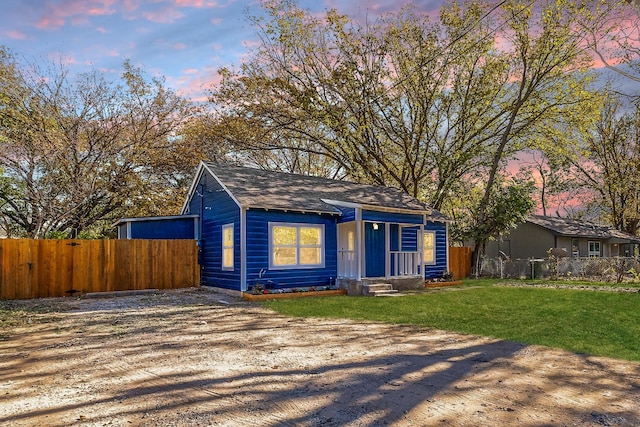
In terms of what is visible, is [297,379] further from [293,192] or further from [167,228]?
[167,228]

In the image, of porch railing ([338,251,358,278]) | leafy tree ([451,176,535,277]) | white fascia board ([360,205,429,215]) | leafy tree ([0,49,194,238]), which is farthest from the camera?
leafy tree ([451,176,535,277])

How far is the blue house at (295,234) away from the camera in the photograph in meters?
14.3

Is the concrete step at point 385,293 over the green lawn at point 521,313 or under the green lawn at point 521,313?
under

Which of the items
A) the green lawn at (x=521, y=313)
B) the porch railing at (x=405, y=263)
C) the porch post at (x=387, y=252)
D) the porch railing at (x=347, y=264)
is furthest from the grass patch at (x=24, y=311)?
the porch railing at (x=405, y=263)

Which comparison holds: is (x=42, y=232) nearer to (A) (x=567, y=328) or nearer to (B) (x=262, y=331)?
(B) (x=262, y=331)

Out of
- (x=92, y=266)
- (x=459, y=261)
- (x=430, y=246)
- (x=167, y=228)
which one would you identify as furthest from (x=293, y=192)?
(x=459, y=261)

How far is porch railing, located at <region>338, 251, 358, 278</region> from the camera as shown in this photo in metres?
15.5

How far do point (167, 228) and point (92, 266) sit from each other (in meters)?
3.90

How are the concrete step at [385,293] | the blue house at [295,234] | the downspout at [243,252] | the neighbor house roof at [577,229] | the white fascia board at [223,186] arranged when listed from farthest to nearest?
the neighbor house roof at [577,229]
the concrete step at [385,293]
the blue house at [295,234]
the white fascia board at [223,186]
the downspout at [243,252]

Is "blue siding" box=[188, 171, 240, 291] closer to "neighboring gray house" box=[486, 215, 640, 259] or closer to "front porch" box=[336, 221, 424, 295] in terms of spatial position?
"front porch" box=[336, 221, 424, 295]

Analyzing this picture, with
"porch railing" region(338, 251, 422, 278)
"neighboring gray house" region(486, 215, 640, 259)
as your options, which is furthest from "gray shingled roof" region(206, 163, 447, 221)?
"neighboring gray house" region(486, 215, 640, 259)

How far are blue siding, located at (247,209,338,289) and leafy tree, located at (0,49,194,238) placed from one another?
1060 centimetres

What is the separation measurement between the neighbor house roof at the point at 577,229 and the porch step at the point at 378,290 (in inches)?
744

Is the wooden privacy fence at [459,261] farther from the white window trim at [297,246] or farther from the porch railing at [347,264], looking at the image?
the white window trim at [297,246]
